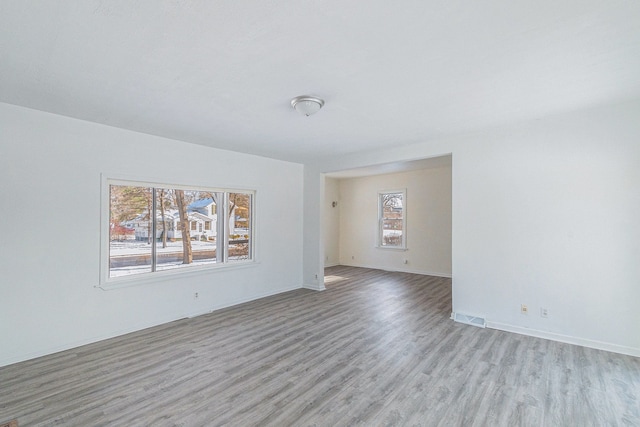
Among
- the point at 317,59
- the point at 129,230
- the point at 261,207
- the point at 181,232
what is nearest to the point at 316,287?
the point at 261,207

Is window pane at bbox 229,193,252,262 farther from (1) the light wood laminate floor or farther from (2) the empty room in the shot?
(1) the light wood laminate floor

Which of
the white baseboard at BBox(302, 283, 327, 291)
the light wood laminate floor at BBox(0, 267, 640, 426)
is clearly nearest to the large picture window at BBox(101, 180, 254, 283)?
the light wood laminate floor at BBox(0, 267, 640, 426)

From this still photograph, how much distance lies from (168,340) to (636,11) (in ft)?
16.0

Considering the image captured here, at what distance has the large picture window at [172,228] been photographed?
3928 mm

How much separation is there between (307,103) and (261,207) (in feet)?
9.83

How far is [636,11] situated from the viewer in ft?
5.73

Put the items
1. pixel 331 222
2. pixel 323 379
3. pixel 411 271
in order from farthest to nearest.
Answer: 1. pixel 331 222
2. pixel 411 271
3. pixel 323 379

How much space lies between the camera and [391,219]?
8500 millimetres

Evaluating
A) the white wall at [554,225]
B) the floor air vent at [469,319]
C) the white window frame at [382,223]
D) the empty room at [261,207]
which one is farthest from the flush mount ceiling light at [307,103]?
the white window frame at [382,223]

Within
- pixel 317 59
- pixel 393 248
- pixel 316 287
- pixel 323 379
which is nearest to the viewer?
pixel 317 59

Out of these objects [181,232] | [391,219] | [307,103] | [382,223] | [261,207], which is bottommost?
[181,232]

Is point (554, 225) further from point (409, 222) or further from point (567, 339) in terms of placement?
point (409, 222)

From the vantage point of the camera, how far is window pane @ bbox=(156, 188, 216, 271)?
14.3 feet

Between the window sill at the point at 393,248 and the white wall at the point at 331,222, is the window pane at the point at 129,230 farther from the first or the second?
the window sill at the point at 393,248
